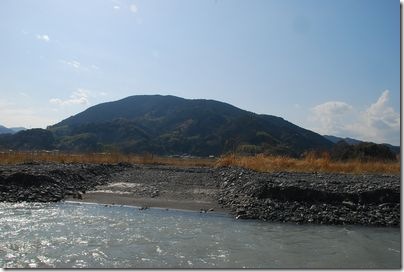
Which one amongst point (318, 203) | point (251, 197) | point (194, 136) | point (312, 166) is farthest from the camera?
point (194, 136)

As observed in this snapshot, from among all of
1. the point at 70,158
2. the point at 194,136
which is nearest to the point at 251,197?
the point at 70,158

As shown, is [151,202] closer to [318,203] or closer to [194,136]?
[318,203]

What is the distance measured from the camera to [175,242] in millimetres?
9141

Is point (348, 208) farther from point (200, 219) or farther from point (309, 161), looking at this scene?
point (309, 161)

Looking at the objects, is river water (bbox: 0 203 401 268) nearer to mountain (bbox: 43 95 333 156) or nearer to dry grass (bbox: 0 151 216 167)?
dry grass (bbox: 0 151 216 167)

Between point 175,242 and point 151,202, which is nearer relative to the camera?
point 175,242

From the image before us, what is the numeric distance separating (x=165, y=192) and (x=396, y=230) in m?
8.78

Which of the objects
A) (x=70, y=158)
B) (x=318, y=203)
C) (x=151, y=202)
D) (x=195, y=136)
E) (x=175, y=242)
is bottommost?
(x=175, y=242)

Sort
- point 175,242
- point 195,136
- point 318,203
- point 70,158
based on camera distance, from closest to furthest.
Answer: point 175,242, point 318,203, point 70,158, point 195,136

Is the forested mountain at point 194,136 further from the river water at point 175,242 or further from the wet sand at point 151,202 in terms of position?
the river water at point 175,242

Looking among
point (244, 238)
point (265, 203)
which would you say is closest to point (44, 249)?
point (244, 238)

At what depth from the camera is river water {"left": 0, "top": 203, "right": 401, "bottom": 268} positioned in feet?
25.5

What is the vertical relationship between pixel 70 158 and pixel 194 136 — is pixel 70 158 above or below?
below

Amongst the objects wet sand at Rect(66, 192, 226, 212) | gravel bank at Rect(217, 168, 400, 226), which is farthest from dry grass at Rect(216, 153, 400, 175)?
wet sand at Rect(66, 192, 226, 212)
